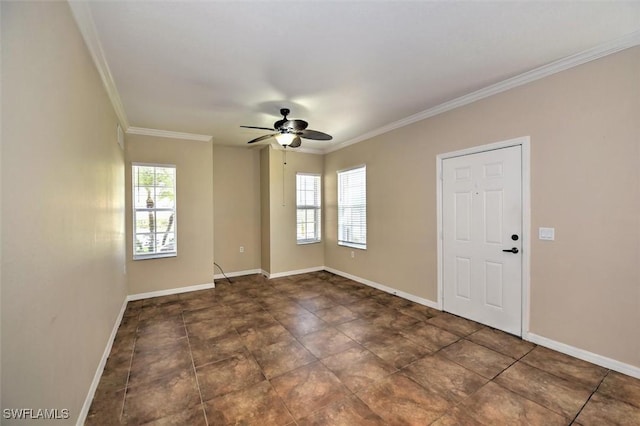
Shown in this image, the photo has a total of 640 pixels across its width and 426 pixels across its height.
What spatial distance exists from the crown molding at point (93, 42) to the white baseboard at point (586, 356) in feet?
15.6

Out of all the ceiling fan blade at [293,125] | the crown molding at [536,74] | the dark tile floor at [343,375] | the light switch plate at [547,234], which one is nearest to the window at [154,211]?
the dark tile floor at [343,375]

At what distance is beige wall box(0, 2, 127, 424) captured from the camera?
1.08 m

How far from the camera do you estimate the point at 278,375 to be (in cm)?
237

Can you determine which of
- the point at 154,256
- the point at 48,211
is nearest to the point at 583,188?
the point at 48,211

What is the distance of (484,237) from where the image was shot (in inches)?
130

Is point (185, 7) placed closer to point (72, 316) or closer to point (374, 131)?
point (72, 316)

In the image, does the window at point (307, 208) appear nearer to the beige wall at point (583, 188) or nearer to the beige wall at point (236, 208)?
the beige wall at point (236, 208)

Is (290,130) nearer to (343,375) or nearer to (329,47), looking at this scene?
(329,47)

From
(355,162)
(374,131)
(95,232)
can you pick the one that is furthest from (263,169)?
(95,232)

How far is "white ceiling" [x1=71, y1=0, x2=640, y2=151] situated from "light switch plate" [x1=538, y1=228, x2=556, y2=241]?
1621 millimetres

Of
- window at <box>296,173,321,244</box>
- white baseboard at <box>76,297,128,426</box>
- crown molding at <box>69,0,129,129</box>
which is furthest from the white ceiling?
white baseboard at <box>76,297,128,426</box>

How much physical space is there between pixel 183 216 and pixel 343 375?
12.4 ft

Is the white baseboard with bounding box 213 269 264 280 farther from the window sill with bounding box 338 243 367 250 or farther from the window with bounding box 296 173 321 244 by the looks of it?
the window sill with bounding box 338 243 367 250

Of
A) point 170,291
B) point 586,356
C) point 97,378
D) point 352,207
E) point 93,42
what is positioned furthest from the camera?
point 352,207
